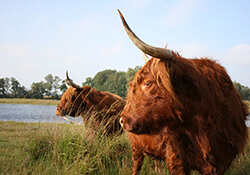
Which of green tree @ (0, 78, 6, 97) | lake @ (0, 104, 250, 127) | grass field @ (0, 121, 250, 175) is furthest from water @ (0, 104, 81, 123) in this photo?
green tree @ (0, 78, 6, 97)

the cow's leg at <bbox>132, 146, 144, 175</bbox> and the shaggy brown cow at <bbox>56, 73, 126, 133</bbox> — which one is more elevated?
the shaggy brown cow at <bbox>56, 73, 126, 133</bbox>

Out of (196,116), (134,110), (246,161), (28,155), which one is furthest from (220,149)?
(28,155)

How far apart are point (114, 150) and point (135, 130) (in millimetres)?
2327

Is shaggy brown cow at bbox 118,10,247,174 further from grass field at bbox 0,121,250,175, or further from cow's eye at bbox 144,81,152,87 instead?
grass field at bbox 0,121,250,175

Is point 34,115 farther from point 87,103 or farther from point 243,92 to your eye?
point 243,92

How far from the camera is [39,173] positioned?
10.0ft

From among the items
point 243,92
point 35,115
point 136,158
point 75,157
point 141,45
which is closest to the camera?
point 141,45

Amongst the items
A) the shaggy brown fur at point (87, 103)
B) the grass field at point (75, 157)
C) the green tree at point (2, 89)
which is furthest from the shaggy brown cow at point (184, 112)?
the green tree at point (2, 89)

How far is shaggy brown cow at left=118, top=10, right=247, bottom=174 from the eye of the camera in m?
1.68

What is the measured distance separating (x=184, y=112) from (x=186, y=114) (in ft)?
0.12

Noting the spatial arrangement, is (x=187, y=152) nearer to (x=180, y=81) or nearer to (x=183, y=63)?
(x=180, y=81)

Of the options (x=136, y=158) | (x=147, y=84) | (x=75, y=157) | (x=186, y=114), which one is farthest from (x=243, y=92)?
(x=75, y=157)

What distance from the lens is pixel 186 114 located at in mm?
1733

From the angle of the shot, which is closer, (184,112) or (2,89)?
(184,112)
